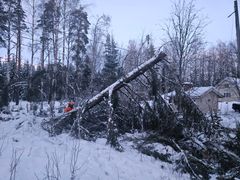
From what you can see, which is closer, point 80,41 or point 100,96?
point 100,96

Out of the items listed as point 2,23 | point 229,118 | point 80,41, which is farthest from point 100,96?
point 80,41

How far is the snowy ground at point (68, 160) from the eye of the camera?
400 centimetres

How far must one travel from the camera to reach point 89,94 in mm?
9836

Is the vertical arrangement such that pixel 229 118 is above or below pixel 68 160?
below

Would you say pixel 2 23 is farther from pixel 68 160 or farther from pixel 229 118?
pixel 229 118

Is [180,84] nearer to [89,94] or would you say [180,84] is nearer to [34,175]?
[89,94]

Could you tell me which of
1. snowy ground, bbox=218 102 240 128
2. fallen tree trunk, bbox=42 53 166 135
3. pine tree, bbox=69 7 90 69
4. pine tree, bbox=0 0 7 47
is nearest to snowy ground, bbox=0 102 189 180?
fallen tree trunk, bbox=42 53 166 135

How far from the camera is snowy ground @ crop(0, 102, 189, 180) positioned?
4.00 metres

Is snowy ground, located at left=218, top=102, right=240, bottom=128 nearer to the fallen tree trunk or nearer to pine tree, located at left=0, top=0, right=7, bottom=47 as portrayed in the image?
the fallen tree trunk

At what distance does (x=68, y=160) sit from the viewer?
15.3ft

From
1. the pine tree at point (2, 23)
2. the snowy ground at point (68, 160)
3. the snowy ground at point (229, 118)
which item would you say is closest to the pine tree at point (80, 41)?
the pine tree at point (2, 23)

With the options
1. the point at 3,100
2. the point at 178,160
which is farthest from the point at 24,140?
the point at 3,100

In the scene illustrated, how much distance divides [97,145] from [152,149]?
1.62m

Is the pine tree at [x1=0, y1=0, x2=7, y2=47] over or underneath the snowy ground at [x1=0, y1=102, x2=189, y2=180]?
over
